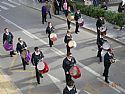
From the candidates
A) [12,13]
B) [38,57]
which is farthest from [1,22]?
[38,57]

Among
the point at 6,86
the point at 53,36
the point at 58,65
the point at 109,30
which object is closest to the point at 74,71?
the point at 6,86

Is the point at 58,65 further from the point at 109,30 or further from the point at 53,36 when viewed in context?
the point at 109,30

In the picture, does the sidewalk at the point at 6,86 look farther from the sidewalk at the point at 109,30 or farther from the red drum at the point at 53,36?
the sidewalk at the point at 109,30

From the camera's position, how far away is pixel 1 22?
28.7 m

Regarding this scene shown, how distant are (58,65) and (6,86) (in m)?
3.50

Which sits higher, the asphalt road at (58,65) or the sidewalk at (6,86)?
the asphalt road at (58,65)

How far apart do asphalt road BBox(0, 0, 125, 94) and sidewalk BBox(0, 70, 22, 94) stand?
28 centimetres

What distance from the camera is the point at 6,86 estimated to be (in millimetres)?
15844

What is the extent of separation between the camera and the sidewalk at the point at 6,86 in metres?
15.3

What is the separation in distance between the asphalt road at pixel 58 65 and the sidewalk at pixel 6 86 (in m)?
0.28

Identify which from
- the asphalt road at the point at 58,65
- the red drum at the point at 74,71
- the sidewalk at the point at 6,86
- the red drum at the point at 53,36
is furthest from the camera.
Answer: the red drum at the point at 53,36

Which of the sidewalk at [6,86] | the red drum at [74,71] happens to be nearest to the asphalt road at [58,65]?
the sidewalk at [6,86]

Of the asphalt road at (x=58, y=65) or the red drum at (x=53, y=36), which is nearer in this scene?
the asphalt road at (x=58, y=65)

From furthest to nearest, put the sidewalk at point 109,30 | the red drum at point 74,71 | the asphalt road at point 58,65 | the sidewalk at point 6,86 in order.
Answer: the sidewalk at point 109,30, the asphalt road at point 58,65, the sidewalk at point 6,86, the red drum at point 74,71
